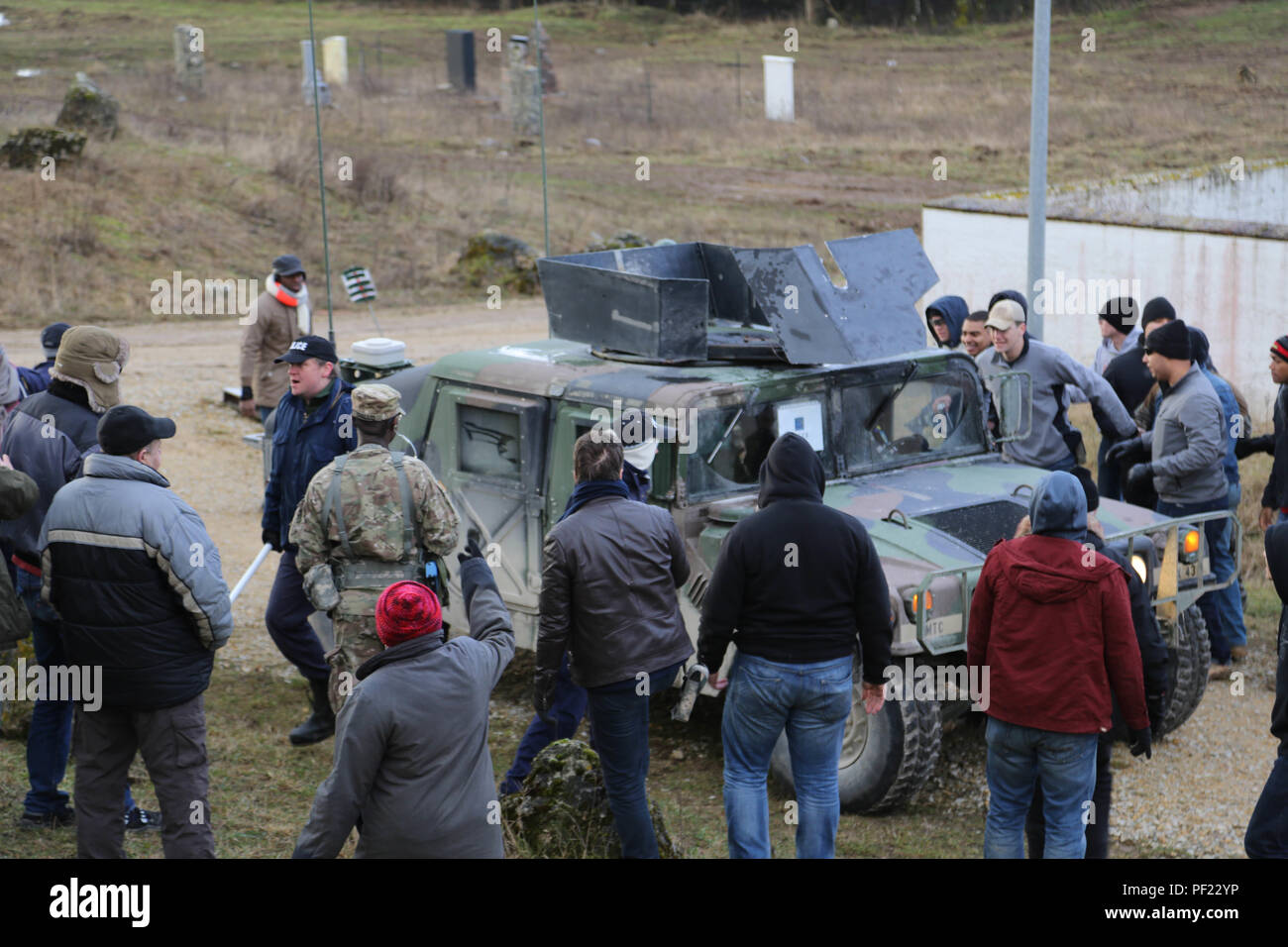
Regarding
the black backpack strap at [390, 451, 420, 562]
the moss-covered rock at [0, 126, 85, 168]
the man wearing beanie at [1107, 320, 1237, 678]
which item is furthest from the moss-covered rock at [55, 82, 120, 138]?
the black backpack strap at [390, 451, 420, 562]

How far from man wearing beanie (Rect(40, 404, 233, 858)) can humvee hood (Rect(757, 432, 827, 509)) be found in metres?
1.90

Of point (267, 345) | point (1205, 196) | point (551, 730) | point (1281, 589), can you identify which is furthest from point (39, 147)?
point (1281, 589)

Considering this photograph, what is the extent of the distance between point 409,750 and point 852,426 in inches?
142

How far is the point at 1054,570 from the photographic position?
499 cm

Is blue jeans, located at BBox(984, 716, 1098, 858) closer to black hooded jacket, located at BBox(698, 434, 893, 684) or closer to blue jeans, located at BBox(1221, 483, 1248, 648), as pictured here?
black hooded jacket, located at BBox(698, 434, 893, 684)

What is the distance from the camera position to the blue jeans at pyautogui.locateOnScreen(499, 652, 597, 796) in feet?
21.3

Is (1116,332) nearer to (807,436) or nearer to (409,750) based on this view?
(807,436)

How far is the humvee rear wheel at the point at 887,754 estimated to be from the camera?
20.7ft

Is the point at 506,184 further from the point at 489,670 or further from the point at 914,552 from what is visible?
the point at 489,670

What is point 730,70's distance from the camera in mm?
40625

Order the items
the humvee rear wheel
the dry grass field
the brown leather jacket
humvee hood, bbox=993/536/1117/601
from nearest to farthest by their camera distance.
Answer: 1. humvee hood, bbox=993/536/1117/601
2. the brown leather jacket
3. the humvee rear wheel
4. the dry grass field

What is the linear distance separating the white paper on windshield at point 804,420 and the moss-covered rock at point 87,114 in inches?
838

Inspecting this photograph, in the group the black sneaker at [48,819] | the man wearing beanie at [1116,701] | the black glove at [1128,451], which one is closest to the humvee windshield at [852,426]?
the black glove at [1128,451]
